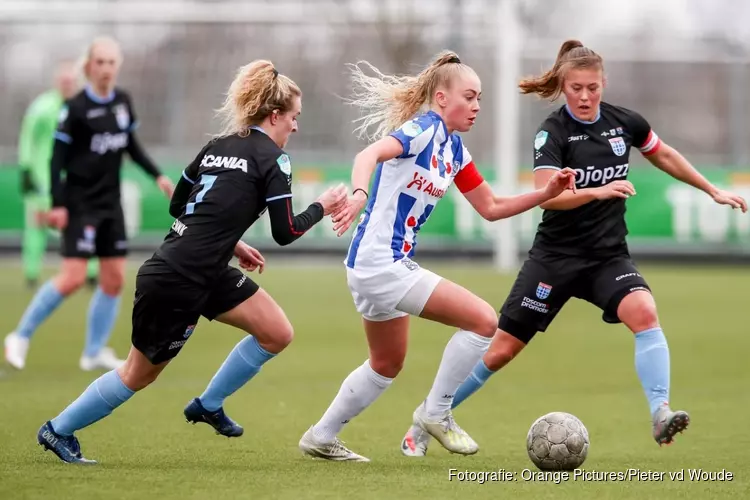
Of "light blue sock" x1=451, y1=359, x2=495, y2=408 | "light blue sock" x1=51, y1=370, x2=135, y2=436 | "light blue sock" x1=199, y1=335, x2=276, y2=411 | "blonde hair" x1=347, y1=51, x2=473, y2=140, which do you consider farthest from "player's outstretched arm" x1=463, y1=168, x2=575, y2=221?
"light blue sock" x1=51, y1=370, x2=135, y2=436

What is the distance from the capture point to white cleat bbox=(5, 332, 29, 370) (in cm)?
962

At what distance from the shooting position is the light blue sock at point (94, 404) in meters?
5.80

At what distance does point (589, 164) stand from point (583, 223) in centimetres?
31

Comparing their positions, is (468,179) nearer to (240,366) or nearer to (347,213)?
(347,213)

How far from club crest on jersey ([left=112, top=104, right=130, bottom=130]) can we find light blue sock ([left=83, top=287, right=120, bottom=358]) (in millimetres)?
1238

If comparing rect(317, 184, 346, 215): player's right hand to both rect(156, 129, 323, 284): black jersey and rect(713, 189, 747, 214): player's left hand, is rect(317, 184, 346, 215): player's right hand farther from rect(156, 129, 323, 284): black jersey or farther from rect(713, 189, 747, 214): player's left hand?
rect(713, 189, 747, 214): player's left hand

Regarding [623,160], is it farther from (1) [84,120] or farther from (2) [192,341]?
(2) [192,341]

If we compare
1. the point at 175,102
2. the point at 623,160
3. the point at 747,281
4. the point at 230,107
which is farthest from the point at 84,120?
the point at 175,102

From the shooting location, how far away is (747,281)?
733 inches

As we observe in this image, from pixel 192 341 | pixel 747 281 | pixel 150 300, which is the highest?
pixel 150 300

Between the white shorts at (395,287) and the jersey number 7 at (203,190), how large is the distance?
77 centimetres

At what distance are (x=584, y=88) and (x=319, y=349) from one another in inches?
209

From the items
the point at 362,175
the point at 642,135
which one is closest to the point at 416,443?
the point at 362,175

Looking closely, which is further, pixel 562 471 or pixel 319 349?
pixel 319 349
